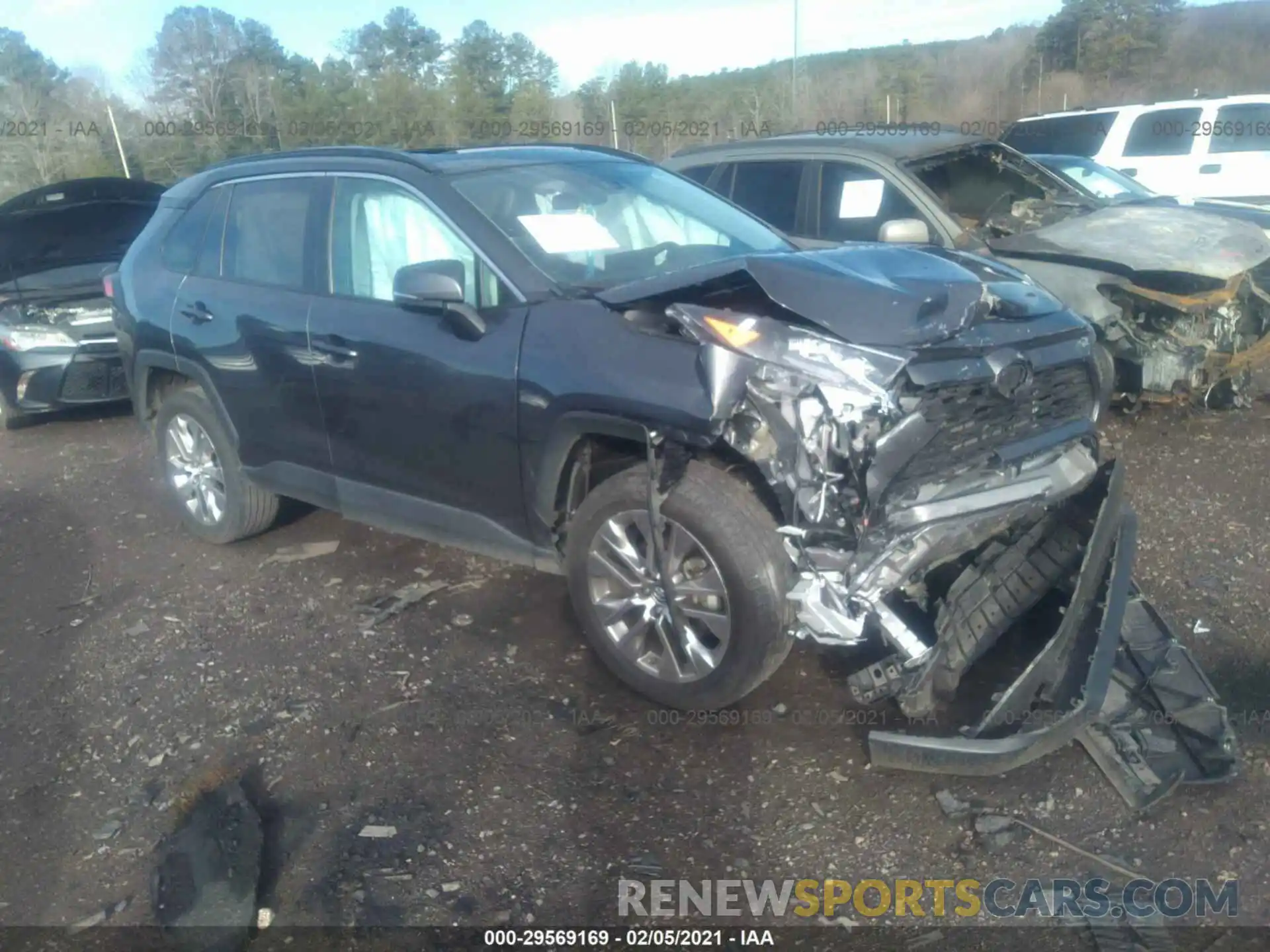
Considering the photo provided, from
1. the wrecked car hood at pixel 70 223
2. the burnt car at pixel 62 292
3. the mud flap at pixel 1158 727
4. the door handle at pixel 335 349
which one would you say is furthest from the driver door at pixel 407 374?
the wrecked car hood at pixel 70 223

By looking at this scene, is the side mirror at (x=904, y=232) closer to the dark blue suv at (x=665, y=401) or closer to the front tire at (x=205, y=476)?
the dark blue suv at (x=665, y=401)

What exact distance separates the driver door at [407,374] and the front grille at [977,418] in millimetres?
1453

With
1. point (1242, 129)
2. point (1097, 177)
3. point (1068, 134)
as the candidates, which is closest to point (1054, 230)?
point (1097, 177)

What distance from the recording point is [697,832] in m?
3.16

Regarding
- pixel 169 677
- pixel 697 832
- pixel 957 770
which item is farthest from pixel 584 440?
pixel 169 677

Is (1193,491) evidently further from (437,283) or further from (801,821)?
(437,283)

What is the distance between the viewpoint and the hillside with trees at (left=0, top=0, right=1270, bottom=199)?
2131 cm

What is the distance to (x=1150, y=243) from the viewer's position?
6004mm

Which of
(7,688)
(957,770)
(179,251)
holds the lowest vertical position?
(7,688)

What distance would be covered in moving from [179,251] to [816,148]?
3.88 meters

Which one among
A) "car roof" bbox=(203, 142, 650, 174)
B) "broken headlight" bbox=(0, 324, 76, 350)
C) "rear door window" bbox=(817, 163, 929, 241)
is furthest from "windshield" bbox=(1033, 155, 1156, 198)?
"broken headlight" bbox=(0, 324, 76, 350)

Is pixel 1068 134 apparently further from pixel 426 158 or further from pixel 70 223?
pixel 70 223

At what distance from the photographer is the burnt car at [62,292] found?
26.8 feet

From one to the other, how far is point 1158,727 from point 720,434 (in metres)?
1.62
